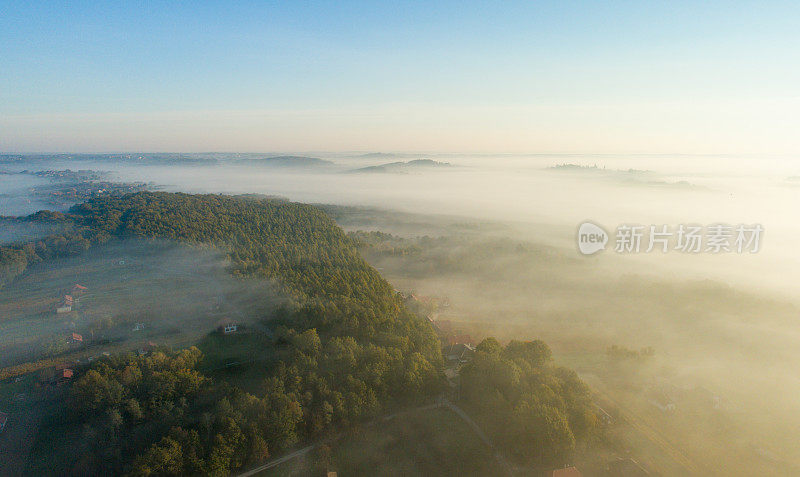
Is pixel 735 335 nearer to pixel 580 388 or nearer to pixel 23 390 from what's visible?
pixel 580 388

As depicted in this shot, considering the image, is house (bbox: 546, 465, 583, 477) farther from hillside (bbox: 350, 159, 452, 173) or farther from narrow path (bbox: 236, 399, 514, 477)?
hillside (bbox: 350, 159, 452, 173)

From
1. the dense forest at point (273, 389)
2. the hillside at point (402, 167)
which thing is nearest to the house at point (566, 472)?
the dense forest at point (273, 389)

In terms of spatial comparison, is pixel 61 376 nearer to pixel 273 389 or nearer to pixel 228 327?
pixel 228 327

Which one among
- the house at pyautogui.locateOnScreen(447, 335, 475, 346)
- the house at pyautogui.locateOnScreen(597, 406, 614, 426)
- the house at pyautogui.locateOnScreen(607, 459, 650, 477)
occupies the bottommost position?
the house at pyautogui.locateOnScreen(607, 459, 650, 477)

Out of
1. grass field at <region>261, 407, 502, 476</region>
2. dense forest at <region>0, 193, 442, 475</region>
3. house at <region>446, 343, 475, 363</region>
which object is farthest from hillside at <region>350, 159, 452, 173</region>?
grass field at <region>261, 407, 502, 476</region>

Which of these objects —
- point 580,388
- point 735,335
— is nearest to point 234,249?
point 580,388
